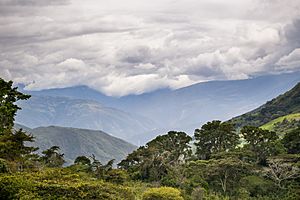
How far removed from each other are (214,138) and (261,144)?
39.7 ft

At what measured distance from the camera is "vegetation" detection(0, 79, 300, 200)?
3775cm

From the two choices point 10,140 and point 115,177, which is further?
point 115,177

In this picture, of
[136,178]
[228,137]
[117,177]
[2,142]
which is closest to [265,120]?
[228,137]

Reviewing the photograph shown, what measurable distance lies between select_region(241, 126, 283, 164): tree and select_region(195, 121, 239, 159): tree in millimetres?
7572

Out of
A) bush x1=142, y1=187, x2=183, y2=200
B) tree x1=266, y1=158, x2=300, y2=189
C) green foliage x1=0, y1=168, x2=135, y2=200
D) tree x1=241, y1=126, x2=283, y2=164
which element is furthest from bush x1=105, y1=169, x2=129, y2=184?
green foliage x1=0, y1=168, x2=135, y2=200

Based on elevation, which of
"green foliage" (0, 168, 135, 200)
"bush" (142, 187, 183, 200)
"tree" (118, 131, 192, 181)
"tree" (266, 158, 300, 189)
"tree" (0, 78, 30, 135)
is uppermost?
"tree" (0, 78, 30, 135)

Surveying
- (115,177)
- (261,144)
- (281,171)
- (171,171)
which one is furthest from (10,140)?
(261,144)

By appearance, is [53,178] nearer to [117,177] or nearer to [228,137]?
[117,177]

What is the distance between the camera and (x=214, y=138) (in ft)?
282

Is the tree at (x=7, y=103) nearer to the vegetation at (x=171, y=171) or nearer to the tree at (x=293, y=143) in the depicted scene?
the vegetation at (x=171, y=171)

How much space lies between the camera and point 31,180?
3709cm

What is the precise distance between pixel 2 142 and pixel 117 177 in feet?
75.2

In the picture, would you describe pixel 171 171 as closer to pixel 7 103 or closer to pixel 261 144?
pixel 261 144

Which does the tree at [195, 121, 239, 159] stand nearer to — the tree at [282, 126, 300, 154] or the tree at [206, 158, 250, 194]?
the tree at [282, 126, 300, 154]
